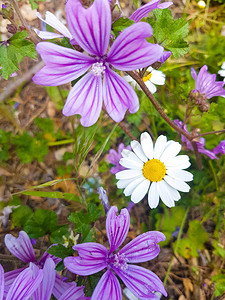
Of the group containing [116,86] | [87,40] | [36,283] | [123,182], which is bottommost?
[36,283]

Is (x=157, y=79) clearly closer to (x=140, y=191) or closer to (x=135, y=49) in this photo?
(x=140, y=191)

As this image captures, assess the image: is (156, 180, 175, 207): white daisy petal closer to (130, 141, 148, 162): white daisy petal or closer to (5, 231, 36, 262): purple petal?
(130, 141, 148, 162): white daisy petal

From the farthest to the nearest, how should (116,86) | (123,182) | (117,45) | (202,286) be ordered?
(202,286)
(123,182)
(116,86)
(117,45)

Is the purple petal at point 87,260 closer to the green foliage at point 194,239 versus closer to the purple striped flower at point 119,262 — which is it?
the purple striped flower at point 119,262

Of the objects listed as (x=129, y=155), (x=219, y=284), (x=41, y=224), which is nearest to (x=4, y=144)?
(x=41, y=224)

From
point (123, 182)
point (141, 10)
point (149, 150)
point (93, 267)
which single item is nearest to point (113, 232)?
point (93, 267)

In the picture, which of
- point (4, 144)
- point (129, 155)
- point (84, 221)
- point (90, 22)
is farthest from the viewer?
point (4, 144)

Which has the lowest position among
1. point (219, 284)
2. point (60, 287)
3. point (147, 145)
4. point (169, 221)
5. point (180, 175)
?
point (219, 284)

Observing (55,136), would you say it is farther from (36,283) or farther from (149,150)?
(36,283)
